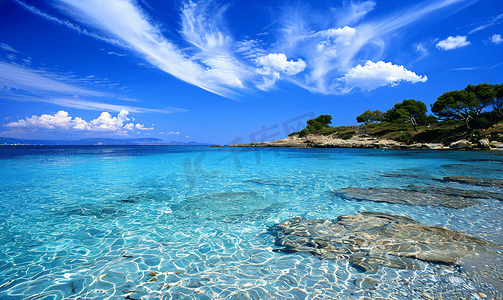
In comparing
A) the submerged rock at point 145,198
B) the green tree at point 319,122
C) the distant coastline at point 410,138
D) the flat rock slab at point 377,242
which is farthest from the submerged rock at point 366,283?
the green tree at point 319,122

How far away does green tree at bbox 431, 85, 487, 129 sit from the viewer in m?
45.0

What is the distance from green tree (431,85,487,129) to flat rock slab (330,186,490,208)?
2067 inches

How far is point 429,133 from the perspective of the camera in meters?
54.2

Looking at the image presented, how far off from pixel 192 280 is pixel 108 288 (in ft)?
4.77

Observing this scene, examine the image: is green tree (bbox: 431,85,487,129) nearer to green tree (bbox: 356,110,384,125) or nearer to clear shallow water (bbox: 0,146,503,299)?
green tree (bbox: 356,110,384,125)

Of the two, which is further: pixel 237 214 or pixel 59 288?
pixel 237 214

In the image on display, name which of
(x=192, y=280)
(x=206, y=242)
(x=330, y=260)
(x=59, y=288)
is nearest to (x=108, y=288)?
(x=59, y=288)

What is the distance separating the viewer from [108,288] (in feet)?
12.1

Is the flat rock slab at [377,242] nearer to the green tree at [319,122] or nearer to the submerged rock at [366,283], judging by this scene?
the submerged rock at [366,283]

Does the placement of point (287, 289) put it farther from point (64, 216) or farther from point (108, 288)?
point (64, 216)

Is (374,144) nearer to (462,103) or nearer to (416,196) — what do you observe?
(462,103)

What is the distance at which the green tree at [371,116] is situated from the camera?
286ft

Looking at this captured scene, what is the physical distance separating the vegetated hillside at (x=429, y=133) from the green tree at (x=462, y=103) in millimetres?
3164

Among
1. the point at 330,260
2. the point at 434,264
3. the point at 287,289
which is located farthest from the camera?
the point at 330,260
